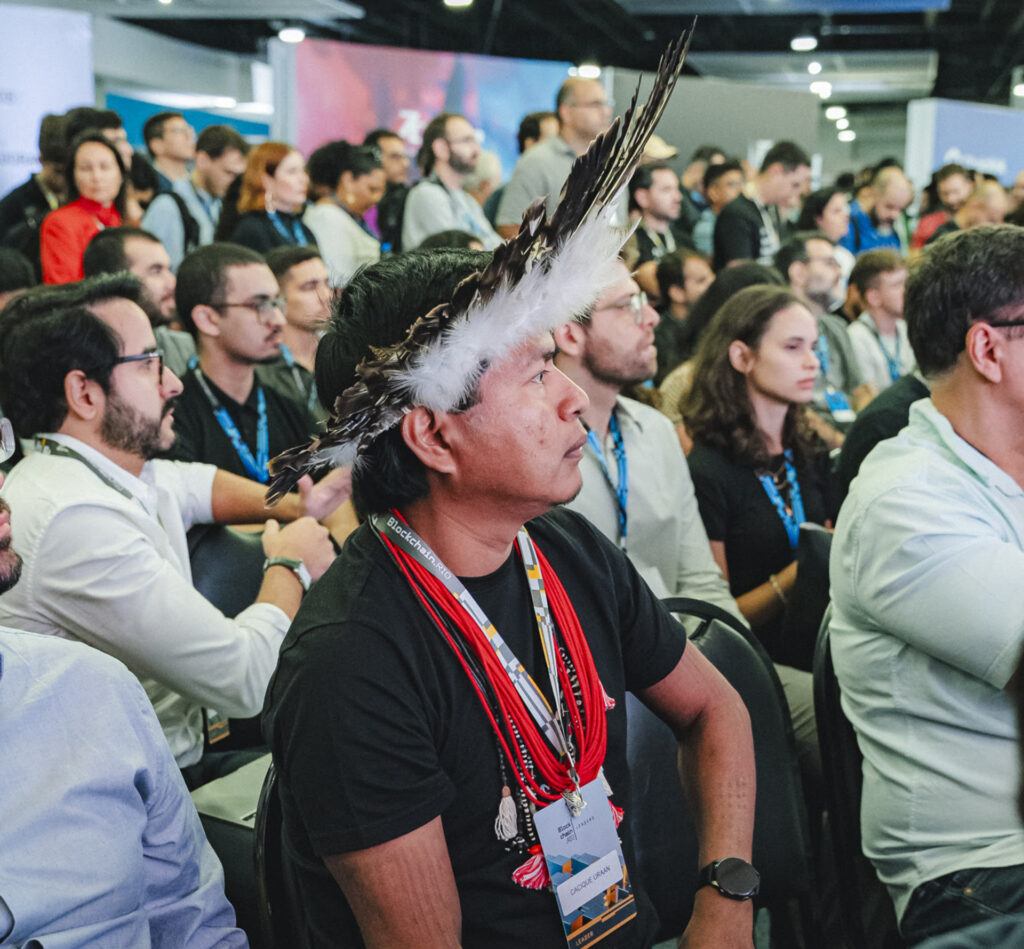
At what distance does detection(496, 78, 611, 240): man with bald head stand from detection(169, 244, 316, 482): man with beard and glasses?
2.53 meters

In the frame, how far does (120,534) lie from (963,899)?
1448 mm

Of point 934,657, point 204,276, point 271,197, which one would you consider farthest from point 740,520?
point 271,197

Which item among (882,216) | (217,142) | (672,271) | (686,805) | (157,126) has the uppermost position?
(157,126)

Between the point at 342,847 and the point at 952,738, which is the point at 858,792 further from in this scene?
the point at 342,847

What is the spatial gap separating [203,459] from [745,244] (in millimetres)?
4512

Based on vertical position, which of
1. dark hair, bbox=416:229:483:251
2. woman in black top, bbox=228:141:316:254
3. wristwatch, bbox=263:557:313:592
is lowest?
wristwatch, bbox=263:557:313:592

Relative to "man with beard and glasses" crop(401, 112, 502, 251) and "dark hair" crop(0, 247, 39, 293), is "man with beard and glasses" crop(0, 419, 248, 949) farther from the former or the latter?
"man with beard and glasses" crop(401, 112, 502, 251)

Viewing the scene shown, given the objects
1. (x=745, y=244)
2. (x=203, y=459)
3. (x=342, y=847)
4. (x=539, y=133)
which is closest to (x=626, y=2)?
(x=539, y=133)

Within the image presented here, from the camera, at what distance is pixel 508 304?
1.19 meters

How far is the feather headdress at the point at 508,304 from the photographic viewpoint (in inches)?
44.8

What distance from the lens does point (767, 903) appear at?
165cm

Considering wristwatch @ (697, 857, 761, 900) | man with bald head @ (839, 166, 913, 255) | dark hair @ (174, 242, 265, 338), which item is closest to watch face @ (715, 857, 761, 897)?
wristwatch @ (697, 857, 761, 900)

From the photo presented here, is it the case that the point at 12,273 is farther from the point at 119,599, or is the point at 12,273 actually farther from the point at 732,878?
the point at 732,878

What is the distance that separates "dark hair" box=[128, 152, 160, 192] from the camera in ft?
19.3
